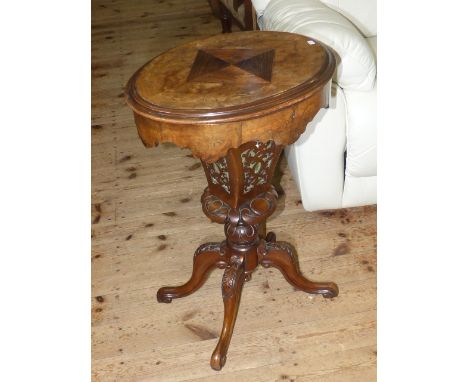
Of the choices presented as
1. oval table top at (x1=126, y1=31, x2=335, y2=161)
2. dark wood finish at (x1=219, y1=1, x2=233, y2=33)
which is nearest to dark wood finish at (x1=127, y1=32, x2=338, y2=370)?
oval table top at (x1=126, y1=31, x2=335, y2=161)

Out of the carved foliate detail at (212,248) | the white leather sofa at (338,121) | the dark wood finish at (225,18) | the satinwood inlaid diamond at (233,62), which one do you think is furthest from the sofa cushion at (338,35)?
the dark wood finish at (225,18)

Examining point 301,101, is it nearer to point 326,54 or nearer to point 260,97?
point 260,97

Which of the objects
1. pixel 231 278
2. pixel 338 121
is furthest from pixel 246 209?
pixel 338 121

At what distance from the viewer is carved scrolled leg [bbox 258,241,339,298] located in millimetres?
1847

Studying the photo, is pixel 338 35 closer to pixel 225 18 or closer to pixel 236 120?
pixel 236 120

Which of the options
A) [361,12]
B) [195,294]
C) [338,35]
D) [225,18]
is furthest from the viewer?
[225,18]

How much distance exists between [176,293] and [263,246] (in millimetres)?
301

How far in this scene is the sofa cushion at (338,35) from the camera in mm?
1862

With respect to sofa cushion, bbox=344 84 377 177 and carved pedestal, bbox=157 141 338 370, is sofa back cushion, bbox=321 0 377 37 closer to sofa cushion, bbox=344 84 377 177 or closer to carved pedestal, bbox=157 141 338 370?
sofa cushion, bbox=344 84 377 177

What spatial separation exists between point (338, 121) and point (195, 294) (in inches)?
26.4

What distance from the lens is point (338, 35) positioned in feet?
6.10

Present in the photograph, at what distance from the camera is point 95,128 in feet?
9.61

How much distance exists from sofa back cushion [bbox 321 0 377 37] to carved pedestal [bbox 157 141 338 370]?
0.81 m

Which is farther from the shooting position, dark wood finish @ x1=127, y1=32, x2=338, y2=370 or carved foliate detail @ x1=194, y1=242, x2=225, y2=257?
carved foliate detail @ x1=194, y1=242, x2=225, y2=257
